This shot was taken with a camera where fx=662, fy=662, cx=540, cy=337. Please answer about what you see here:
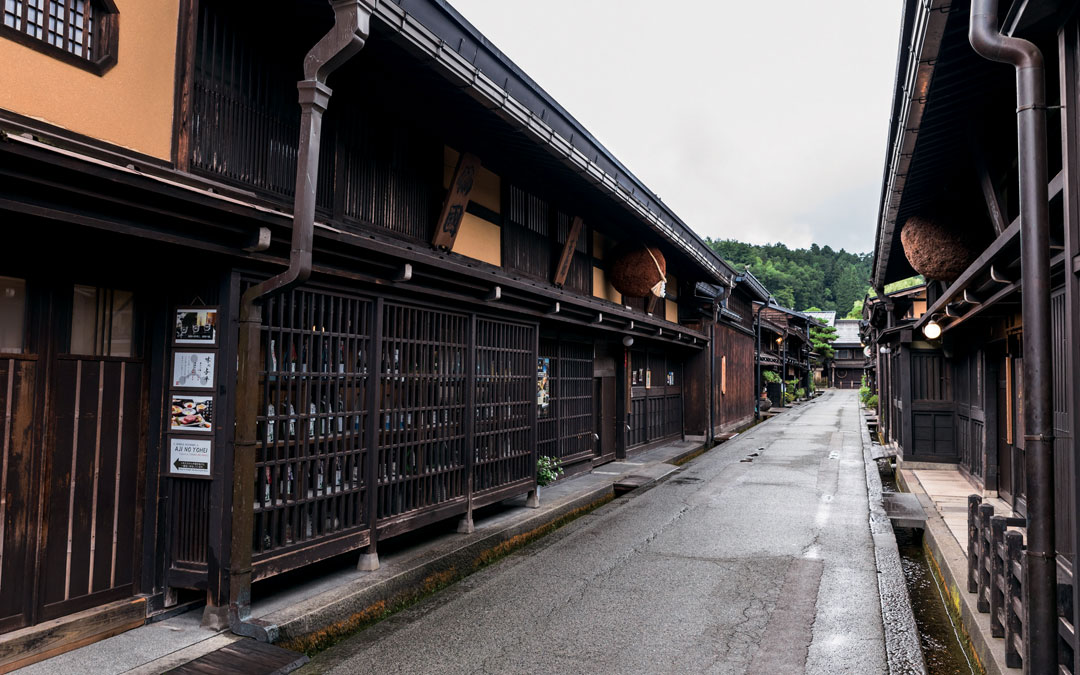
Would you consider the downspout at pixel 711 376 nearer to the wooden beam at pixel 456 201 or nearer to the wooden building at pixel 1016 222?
the wooden building at pixel 1016 222

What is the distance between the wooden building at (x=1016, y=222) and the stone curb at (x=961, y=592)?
173 mm

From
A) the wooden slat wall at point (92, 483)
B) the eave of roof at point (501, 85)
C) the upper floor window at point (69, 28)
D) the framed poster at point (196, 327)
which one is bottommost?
the wooden slat wall at point (92, 483)

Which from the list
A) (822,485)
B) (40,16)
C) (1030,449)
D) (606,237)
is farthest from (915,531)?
(40,16)

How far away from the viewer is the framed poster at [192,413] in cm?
592

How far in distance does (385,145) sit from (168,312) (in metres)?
3.47

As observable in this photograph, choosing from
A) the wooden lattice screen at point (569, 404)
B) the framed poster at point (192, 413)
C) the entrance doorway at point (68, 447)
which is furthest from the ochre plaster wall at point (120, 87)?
the wooden lattice screen at point (569, 404)

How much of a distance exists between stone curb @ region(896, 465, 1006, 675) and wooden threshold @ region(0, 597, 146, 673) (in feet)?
23.3

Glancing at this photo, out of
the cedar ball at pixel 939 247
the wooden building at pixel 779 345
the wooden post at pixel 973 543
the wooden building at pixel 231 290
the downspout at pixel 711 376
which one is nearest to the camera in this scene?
the wooden building at pixel 231 290

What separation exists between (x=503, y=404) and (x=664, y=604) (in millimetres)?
4184

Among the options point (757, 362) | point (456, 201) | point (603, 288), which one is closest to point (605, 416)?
point (603, 288)

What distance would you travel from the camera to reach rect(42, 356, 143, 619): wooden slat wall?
211 inches

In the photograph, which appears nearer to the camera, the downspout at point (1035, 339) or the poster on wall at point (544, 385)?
the downspout at point (1035, 339)

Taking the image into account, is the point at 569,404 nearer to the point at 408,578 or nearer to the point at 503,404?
the point at 503,404

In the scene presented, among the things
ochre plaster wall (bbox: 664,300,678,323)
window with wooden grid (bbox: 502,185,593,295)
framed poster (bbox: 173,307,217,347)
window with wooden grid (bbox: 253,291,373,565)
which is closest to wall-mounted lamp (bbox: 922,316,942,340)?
window with wooden grid (bbox: 502,185,593,295)
